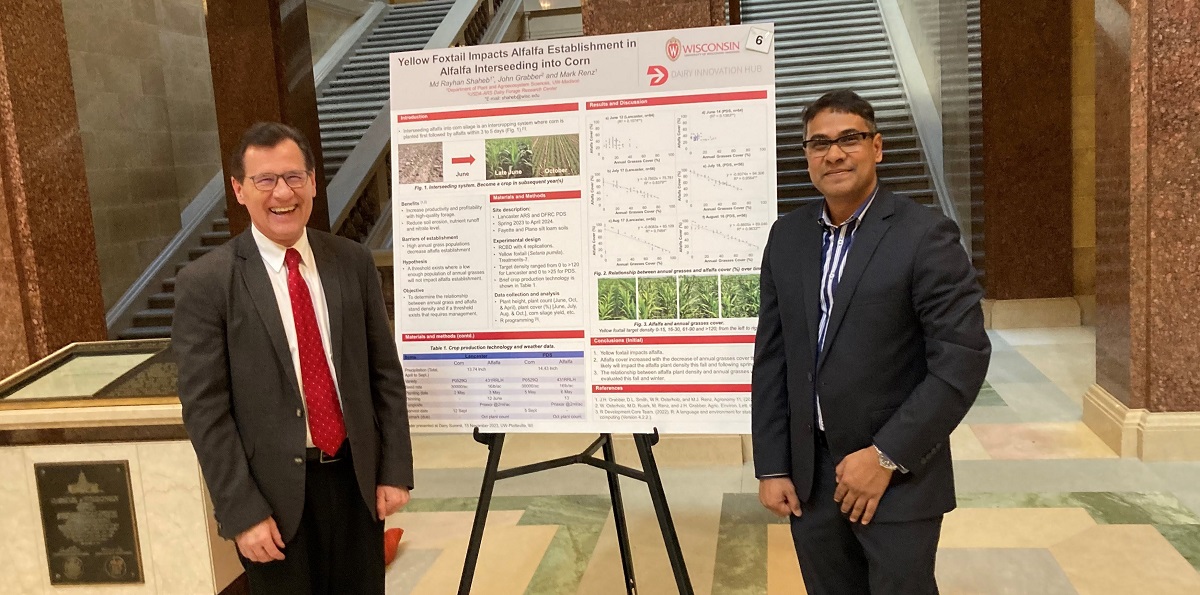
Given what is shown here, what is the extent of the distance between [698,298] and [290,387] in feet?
4.08

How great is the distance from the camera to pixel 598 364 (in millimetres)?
2908

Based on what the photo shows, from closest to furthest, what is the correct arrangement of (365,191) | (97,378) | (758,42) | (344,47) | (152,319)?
1. (758,42)
2. (97,378)
3. (152,319)
4. (365,191)
5. (344,47)

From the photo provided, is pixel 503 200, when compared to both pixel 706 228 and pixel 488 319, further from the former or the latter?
pixel 706 228

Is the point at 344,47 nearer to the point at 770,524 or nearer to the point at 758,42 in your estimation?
the point at 770,524

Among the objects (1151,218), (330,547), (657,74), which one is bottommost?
(330,547)

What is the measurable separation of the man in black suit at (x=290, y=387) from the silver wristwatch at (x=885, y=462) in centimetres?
125

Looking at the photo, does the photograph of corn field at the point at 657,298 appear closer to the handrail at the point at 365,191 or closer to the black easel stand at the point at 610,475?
the black easel stand at the point at 610,475

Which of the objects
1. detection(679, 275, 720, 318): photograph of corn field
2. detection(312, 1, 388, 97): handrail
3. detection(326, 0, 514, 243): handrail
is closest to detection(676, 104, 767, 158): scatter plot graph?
detection(679, 275, 720, 318): photograph of corn field

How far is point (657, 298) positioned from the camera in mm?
2863

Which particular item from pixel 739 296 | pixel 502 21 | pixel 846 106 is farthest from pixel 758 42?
pixel 502 21

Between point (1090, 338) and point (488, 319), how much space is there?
22.2 feet

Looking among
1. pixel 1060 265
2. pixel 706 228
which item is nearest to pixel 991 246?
pixel 1060 265

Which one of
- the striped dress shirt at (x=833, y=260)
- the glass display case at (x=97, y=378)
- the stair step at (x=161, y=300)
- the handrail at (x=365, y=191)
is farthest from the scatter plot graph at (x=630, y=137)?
the stair step at (x=161, y=300)

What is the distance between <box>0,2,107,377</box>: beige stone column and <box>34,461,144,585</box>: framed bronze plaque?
1.15 metres
